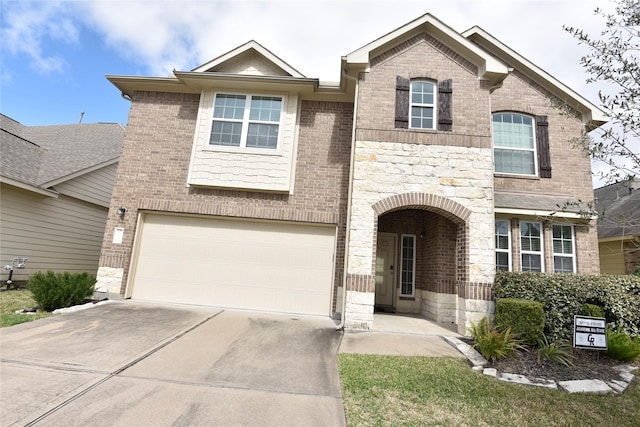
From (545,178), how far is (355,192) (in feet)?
19.6

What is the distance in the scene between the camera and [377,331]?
6.88 metres

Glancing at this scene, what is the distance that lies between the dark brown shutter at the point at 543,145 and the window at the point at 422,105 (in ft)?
12.5

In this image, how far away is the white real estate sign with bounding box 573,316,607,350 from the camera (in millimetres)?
5250

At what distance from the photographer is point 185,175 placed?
9.14 m

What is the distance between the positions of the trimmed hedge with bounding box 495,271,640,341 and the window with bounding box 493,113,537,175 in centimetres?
399

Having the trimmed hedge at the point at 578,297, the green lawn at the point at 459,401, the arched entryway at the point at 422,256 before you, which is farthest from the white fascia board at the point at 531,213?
the green lawn at the point at 459,401

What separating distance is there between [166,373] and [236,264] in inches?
176

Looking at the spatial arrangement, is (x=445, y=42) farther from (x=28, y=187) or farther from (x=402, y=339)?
(x=28, y=187)

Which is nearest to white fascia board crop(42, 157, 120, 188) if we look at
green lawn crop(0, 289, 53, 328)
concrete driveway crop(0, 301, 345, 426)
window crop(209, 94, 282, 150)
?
green lawn crop(0, 289, 53, 328)

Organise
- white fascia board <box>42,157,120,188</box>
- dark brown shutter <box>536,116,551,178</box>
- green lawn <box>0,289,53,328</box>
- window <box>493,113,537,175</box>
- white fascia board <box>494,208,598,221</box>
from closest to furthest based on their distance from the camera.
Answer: green lawn <box>0,289,53,328</box>, white fascia board <box>494,208,598,221</box>, dark brown shutter <box>536,116,551,178</box>, window <box>493,113,537,175</box>, white fascia board <box>42,157,120,188</box>

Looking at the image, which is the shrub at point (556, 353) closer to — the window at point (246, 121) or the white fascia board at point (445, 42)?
the white fascia board at point (445, 42)

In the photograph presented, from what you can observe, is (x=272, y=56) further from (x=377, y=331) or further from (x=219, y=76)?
(x=377, y=331)

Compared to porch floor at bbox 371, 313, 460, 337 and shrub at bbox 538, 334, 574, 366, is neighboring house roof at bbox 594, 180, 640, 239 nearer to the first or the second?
shrub at bbox 538, 334, 574, 366

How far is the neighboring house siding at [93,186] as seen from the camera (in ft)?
37.1
